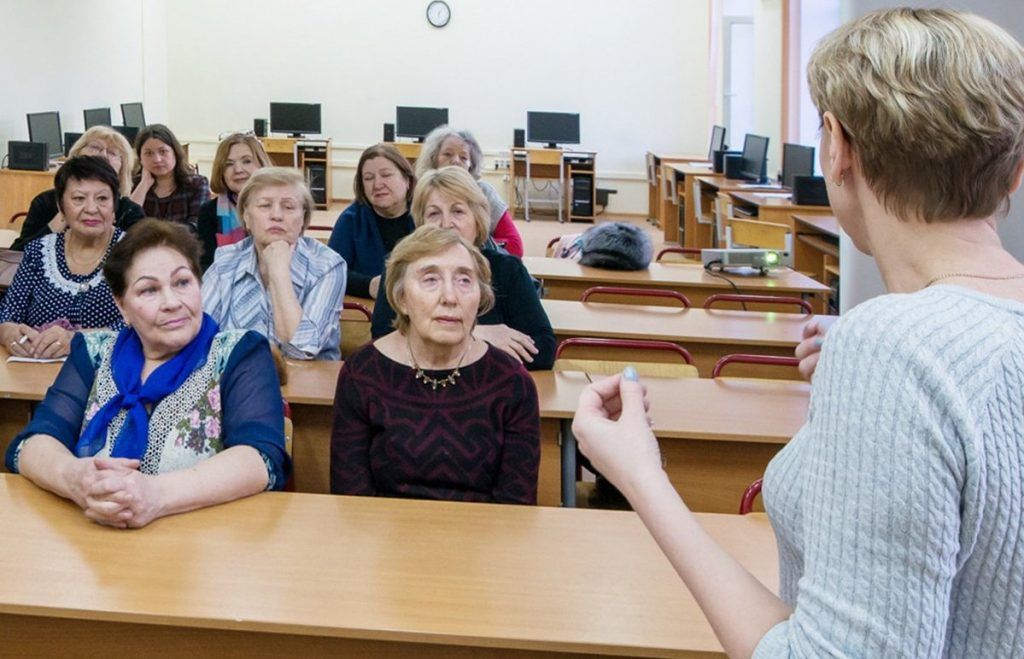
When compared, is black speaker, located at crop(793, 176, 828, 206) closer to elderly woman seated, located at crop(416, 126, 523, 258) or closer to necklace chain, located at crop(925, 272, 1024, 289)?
elderly woman seated, located at crop(416, 126, 523, 258)

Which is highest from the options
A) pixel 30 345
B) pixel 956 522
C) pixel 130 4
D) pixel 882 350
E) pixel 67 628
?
pixel 130 4

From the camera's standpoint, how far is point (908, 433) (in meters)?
0.87

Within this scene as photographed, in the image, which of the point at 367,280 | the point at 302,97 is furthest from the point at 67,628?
the point at 302,97

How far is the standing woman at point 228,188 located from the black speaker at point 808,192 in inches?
172

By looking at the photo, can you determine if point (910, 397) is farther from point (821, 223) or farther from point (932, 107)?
point (821, 223)

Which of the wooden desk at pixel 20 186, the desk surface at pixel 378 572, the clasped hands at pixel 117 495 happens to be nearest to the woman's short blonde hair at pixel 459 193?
the desk surface at pixel 378 572

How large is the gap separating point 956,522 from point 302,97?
1531 cm

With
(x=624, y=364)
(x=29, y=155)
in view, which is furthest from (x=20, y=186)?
(x=624, y=364)

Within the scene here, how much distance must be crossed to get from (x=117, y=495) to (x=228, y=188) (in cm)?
399

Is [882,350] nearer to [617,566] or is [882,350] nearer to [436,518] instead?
[617,566]

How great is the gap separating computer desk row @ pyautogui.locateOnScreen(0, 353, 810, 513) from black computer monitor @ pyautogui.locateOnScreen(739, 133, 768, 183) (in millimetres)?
7608

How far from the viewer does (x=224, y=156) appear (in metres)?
6.00

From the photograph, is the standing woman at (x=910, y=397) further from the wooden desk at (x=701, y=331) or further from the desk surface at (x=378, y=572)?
the wooden desk at (x=701, y=331)

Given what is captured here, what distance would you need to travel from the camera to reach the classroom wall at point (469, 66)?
15.3m
